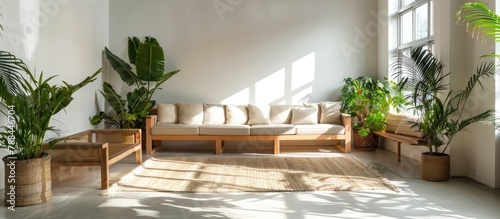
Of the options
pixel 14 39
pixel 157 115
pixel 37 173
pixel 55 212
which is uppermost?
pixel 14 39

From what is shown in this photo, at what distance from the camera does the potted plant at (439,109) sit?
184 inches

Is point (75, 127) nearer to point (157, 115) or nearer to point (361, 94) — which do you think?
point (157, 115)

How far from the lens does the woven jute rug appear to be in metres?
4.57

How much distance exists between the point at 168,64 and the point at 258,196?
4.48m

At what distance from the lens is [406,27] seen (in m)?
7.32

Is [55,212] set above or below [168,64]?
below

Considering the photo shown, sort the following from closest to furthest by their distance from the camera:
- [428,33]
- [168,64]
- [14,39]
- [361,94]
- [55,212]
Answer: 1. [55,212]
2. [14,39]
3. [428,33]
4. [361,94]
5. [168,64]

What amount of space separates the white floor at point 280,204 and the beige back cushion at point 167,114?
2.74 meters

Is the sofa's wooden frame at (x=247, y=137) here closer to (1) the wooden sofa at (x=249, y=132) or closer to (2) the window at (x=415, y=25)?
(1) the wooden sofa at (x=249, y=132)

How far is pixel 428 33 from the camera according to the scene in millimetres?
6285

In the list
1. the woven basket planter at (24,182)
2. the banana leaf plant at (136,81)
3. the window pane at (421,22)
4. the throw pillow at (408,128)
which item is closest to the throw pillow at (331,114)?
the throw pillow at (408,128)

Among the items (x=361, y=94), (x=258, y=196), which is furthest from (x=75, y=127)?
(x=361, y=94)

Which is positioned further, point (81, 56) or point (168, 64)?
point (168, 64)

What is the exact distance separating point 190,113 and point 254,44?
189 cm
